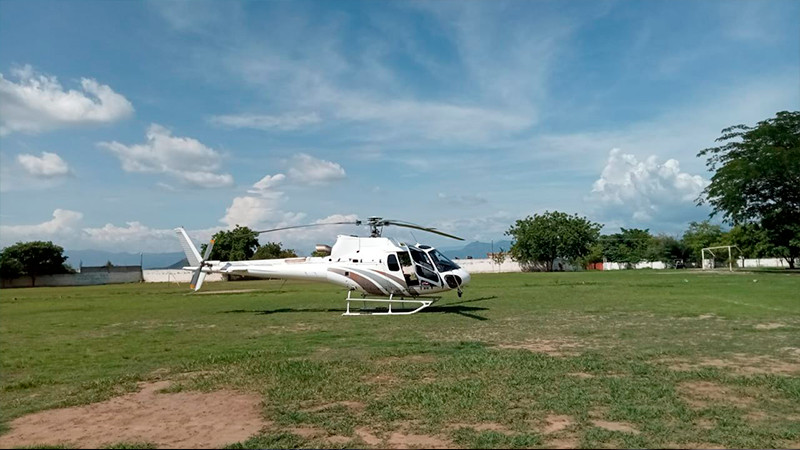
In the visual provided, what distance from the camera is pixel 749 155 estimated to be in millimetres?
41031

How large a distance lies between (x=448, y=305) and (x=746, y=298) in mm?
10754

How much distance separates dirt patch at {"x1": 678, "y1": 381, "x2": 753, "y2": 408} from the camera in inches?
245

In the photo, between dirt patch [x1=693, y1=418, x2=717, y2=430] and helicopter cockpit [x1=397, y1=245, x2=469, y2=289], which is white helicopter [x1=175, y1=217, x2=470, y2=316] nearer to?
helicopter cockpit [x1=397, y1=245, x2=469, y2=289]

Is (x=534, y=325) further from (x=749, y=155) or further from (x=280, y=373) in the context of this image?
(x=749, y=155)

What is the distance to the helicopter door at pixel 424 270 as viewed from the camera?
16734 millimetres

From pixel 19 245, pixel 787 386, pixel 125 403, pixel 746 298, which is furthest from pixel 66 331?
pixel 19 245

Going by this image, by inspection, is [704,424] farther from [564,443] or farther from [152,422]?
[152,422]

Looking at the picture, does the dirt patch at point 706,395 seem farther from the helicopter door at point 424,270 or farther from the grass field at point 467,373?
the helicopter door at point 424,270

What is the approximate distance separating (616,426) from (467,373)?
9.17 feet

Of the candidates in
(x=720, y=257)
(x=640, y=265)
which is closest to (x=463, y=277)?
(x=720, y=257)

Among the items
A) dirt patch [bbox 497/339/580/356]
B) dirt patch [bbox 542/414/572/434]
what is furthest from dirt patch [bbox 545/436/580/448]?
dirt patch [bbox 497/339/580/356]

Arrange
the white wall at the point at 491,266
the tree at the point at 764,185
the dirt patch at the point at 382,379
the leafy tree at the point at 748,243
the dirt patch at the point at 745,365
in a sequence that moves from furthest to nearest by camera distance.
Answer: the white wall at the point at 491,266
the leafy tree at the point at 748,243
the tree at the point at 764,185
the dirt patch at the point at 745,365
the dirt patch at the point at 382,379

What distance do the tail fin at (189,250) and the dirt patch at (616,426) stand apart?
56.8 ft

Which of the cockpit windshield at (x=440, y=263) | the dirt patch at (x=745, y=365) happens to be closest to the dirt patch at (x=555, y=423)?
the dirt patch at (x=745, y=365)
